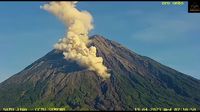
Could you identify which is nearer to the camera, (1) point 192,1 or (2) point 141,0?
(2) point 141,0

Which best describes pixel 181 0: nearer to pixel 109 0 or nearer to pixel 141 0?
pixel 141 0

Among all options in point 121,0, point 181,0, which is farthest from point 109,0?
point 181,0

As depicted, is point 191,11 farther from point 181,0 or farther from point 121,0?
point 121,0

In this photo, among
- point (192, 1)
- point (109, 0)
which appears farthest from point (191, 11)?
point (109, 0)

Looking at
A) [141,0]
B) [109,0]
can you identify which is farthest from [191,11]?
[109,0]

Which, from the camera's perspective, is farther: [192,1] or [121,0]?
[192,1]

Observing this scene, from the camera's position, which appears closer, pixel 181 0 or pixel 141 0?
pixel 141 0

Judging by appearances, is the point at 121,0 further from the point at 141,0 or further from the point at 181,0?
the point at 181,0
